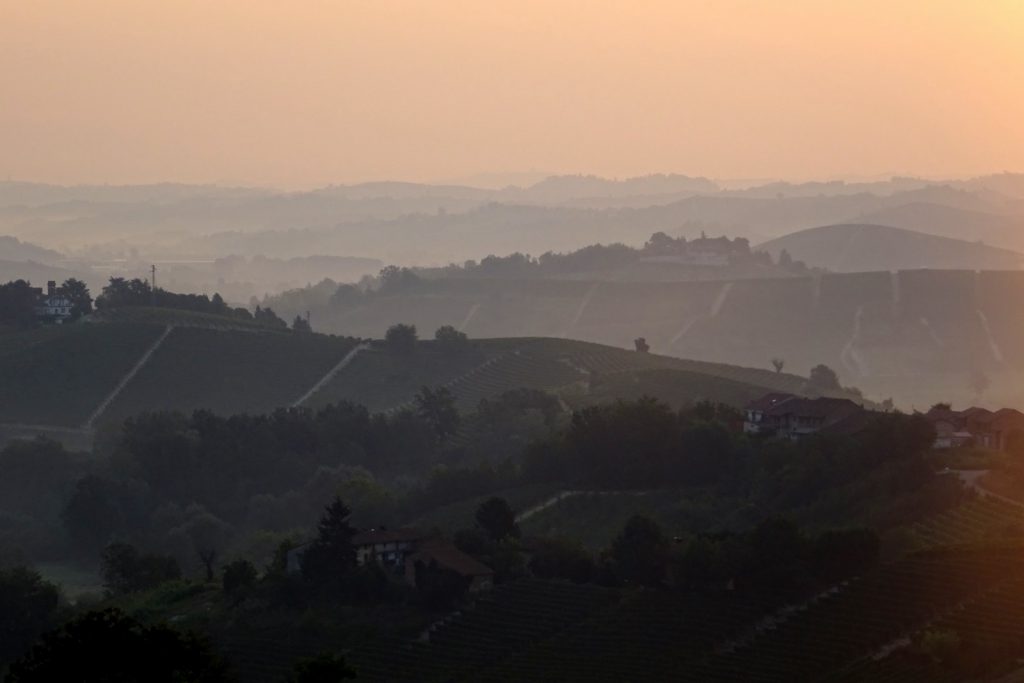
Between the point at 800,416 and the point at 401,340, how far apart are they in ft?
100

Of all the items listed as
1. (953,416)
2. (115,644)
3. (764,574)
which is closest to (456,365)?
(953,416)

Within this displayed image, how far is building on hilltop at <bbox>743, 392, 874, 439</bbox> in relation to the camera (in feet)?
185

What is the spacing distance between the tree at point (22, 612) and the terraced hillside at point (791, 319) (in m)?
60.2

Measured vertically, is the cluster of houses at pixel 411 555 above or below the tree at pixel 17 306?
below

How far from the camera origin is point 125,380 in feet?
274

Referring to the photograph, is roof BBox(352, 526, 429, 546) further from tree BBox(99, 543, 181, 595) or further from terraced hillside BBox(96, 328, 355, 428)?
terraced hillside BBox(96, 328, 355, 428)

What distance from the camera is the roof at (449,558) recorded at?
4347cm

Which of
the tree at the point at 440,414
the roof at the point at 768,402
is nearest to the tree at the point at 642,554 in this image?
the roof at the point at 768,402

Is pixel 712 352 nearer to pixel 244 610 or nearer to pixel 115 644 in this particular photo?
pixel 244 610

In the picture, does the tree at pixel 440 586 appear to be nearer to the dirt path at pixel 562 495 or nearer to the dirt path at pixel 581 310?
the dirt path at pixel 562 495

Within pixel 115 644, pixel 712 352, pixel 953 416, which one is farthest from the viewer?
pixel 712 352

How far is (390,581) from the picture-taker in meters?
44.5

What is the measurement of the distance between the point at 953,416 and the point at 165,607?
1985cm

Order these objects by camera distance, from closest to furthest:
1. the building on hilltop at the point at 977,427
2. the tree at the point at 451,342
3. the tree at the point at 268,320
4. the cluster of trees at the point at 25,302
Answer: the building on hilltop at the point at 977,427 < the tree at the point at 451,342 < the cluster of trees at the point at 25,302 < the tree at the point at 268,320
